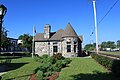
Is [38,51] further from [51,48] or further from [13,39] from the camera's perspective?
[13,39]

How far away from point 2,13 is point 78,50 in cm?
4269

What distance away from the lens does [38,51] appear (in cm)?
5450

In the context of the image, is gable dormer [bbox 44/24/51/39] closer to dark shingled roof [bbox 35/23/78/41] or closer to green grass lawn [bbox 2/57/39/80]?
dark shingled roof [bbox 35/23/78/41]

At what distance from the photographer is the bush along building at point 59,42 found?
1932 inches

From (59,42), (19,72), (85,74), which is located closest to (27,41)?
(59,42)

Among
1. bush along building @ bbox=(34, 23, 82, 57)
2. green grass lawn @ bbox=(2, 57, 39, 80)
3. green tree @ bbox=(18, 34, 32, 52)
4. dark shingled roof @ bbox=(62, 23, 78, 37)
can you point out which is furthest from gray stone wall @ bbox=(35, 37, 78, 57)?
green tree @ bbox=(18, 34, 32, 52)

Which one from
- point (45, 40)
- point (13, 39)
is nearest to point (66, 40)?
point (45, 40)

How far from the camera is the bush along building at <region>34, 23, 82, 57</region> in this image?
49.1 metres

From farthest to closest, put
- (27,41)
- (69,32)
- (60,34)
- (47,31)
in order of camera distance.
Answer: (27,41)
(47,31)
(60,34)
(69,32)

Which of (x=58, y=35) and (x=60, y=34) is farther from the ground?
(x=60, y=34)

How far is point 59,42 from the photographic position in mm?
51406

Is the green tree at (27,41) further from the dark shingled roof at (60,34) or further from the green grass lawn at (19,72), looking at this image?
the green grass lawn at (19,72)

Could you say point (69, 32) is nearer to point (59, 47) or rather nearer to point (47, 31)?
point (59, 47)

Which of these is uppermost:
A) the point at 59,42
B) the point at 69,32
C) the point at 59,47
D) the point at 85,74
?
the point at 69,32
